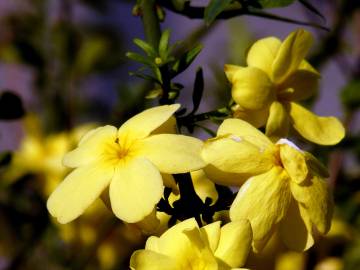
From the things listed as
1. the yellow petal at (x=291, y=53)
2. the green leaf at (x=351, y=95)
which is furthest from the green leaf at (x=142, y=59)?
the green leaf at (x=351, y=95)

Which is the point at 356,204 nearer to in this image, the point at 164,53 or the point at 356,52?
the point at 356,52

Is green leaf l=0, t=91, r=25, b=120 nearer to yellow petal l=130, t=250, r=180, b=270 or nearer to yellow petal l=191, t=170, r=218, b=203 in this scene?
yellow petal l=191, t=170, r=218, b=203

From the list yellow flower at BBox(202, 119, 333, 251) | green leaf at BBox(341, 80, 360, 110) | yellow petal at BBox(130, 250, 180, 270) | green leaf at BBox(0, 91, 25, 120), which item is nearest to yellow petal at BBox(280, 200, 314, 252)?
yellow flower at BBox(202, 119, 333, 251)

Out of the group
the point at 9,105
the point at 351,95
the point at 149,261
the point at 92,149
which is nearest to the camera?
the point at 149,261

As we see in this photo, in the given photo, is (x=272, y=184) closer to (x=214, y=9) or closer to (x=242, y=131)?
(x=242, y=131)

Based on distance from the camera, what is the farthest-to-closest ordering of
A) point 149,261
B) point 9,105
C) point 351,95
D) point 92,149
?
point 351,95
point 9,105
point 92,149
point 149,261

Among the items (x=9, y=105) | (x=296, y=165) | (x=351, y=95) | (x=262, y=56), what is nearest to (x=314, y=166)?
(x=296, y=165)

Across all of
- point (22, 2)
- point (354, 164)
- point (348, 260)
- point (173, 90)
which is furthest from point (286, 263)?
point (22, 2)
